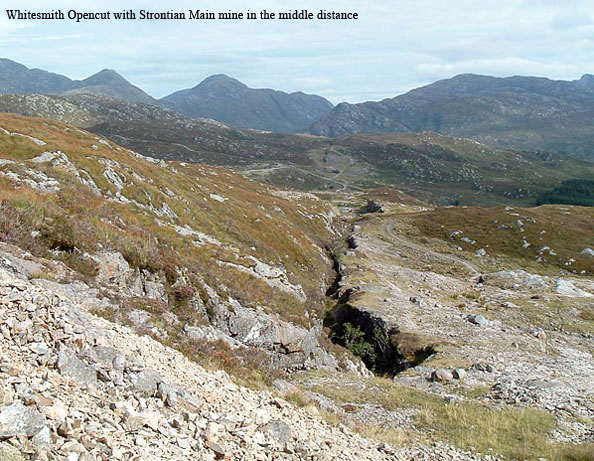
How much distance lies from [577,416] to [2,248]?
25.5m

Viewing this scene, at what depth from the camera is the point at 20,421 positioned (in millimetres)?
7051

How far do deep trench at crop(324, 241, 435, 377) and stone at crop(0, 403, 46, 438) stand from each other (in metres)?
25.3

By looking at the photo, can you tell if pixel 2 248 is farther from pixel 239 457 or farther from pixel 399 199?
pixel 399 199

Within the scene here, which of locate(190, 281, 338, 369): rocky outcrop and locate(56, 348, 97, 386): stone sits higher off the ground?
locate(56, 348, 97, 386): stone

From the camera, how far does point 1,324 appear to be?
918 cm

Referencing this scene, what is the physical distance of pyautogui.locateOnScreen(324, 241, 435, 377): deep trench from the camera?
99.3 ft

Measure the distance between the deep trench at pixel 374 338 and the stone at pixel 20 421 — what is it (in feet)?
83.1

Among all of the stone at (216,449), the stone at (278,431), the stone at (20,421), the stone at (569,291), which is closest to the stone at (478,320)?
the stone at (569,291)

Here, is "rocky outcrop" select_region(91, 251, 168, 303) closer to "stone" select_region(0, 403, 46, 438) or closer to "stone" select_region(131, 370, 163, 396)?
"stone" select_region(131, 370, 163, 396)

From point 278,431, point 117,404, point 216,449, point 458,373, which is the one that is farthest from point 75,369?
point 458,373

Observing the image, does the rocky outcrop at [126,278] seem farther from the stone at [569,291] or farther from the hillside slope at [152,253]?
the stone at [569,291]

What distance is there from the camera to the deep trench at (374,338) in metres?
30.3

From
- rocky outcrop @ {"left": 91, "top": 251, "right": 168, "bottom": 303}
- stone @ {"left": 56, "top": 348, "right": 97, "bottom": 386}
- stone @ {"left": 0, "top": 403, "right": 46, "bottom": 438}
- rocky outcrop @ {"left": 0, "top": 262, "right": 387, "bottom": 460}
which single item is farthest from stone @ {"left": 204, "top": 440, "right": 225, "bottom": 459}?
rocky outcrop @ {"left": 91, "top": 251, "right": 168, "bottom": 303}

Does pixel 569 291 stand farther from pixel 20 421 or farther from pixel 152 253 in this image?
pixel 20 421
